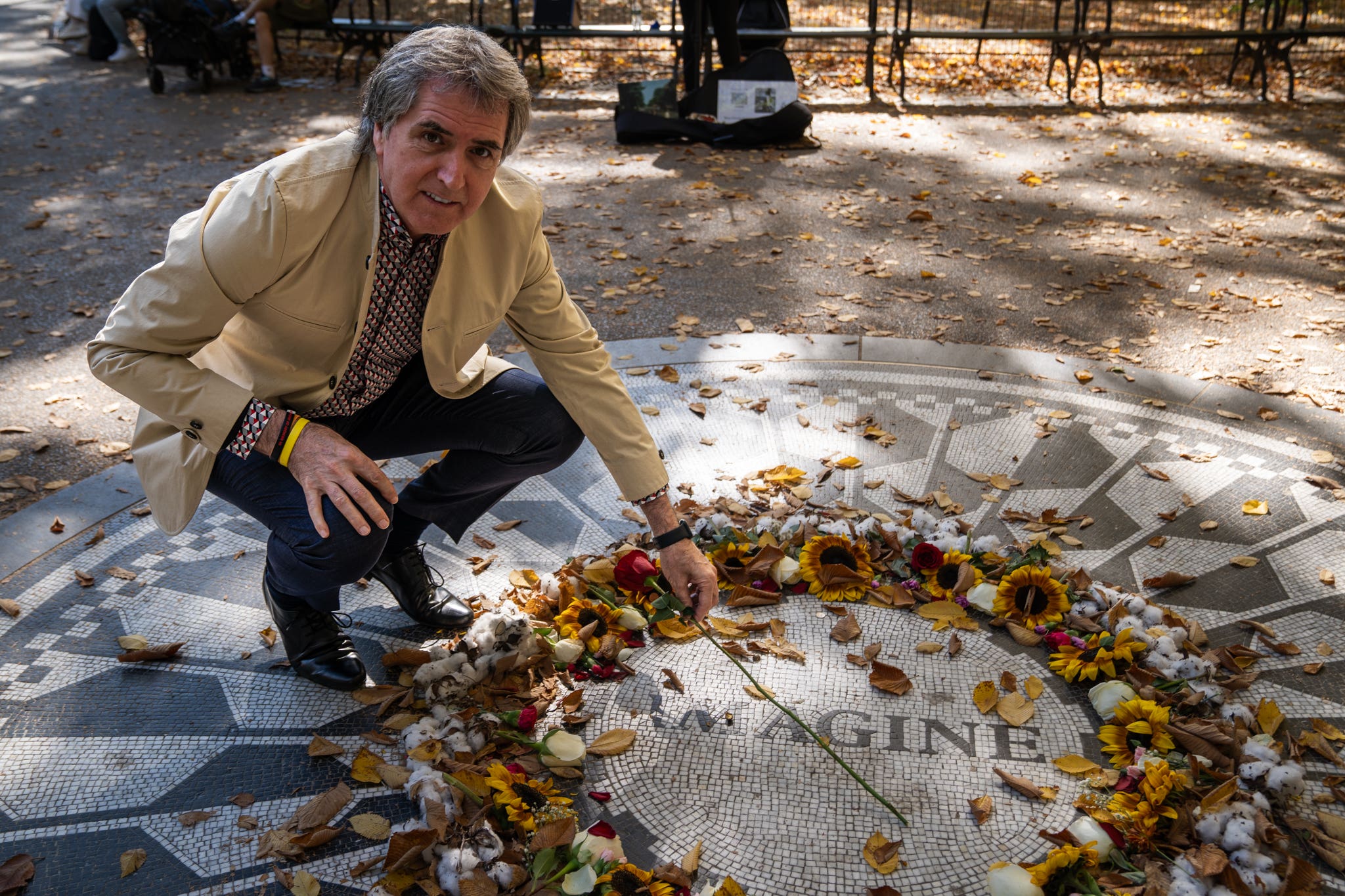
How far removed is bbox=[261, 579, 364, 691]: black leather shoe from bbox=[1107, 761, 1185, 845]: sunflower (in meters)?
1.97

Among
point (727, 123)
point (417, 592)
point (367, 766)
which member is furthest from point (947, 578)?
point (727, 123)

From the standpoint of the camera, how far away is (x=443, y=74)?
2193 mm

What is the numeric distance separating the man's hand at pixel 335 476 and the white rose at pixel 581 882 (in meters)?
0.85

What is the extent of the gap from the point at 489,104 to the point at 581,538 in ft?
5.62

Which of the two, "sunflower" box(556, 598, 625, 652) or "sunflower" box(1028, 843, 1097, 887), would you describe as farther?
"sunflower" box(556, 598, 625, 652)

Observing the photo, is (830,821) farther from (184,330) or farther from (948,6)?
(948,6)

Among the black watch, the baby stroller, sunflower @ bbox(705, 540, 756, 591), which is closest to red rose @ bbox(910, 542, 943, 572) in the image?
sunflower @ bbox(705, 540, 756, 591)

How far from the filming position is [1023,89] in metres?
11.2

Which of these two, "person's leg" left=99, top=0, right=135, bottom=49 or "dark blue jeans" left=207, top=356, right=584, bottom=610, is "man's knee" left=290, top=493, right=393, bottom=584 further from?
"person's leg" left=99, top=0, right=135, bottom=49

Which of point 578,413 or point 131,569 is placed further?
point 131,569

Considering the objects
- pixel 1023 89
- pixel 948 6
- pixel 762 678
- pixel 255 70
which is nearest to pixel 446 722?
pixel 762 678

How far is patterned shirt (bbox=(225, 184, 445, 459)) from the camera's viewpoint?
2.34m

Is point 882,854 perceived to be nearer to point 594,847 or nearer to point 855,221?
point 594,847

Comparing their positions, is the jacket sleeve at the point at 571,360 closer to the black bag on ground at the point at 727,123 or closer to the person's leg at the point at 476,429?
the person's leg at the point at 476,429
